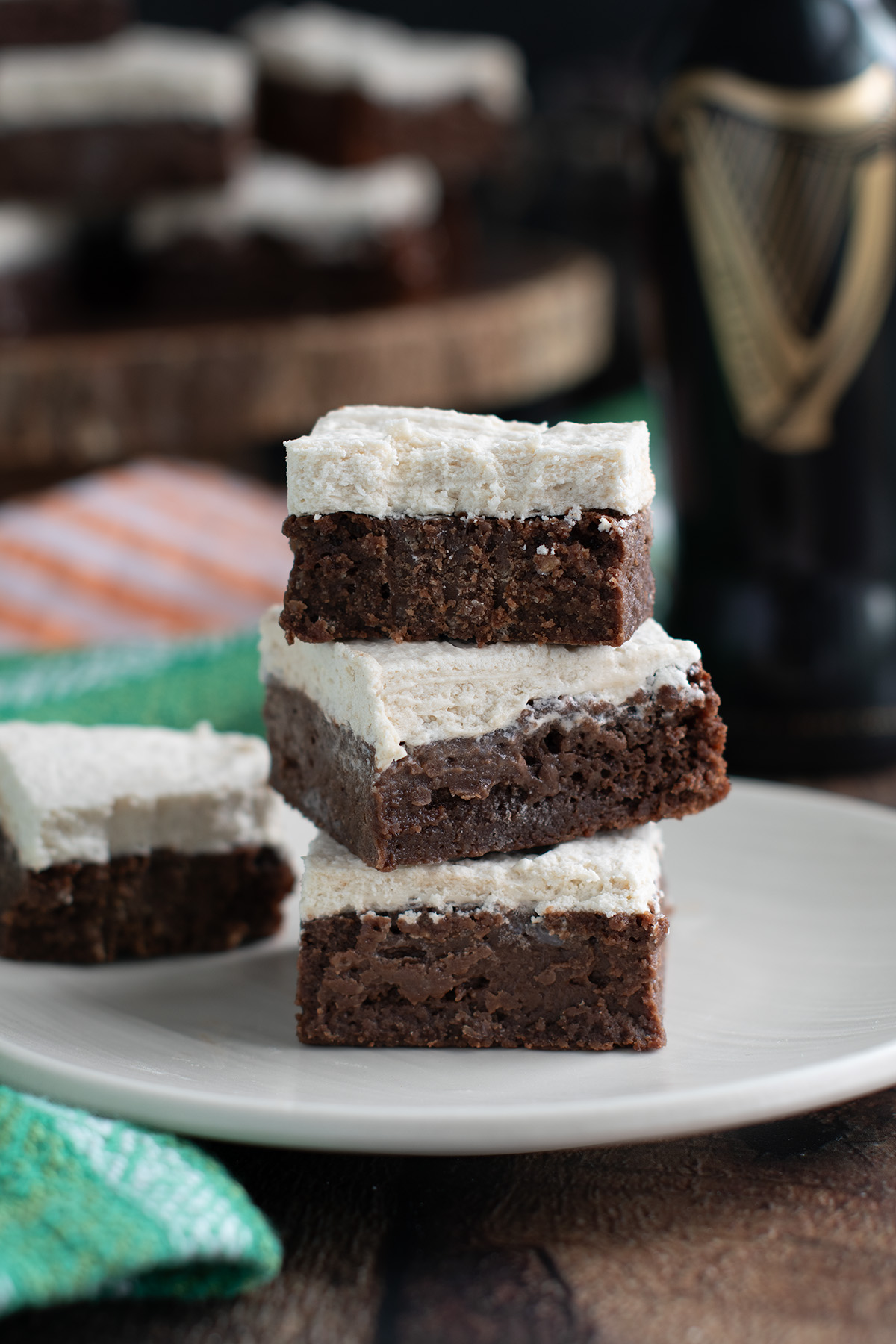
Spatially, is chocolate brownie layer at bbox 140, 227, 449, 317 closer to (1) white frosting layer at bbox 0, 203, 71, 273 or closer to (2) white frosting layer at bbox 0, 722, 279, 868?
(1) white frosting layer at bbox 0, 203, 71, 273

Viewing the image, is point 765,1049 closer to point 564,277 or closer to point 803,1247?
point 803,1247

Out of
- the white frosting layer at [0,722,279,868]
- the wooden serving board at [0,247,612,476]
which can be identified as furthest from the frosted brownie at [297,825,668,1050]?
the wooden serving board at [0,247,612,476]

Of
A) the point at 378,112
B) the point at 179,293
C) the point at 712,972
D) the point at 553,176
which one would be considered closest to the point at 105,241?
the point at 179,293

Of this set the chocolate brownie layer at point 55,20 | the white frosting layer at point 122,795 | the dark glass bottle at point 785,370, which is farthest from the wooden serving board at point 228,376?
the white frosting layer at point 122,795

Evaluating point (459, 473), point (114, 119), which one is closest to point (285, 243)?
point (114, 119)

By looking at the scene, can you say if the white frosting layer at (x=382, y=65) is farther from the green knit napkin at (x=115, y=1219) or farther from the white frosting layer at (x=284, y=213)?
the green knit napkin at (x=115, y=1219)

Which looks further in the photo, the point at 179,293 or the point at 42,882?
the point at 179,293

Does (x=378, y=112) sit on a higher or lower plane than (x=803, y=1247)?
higher
